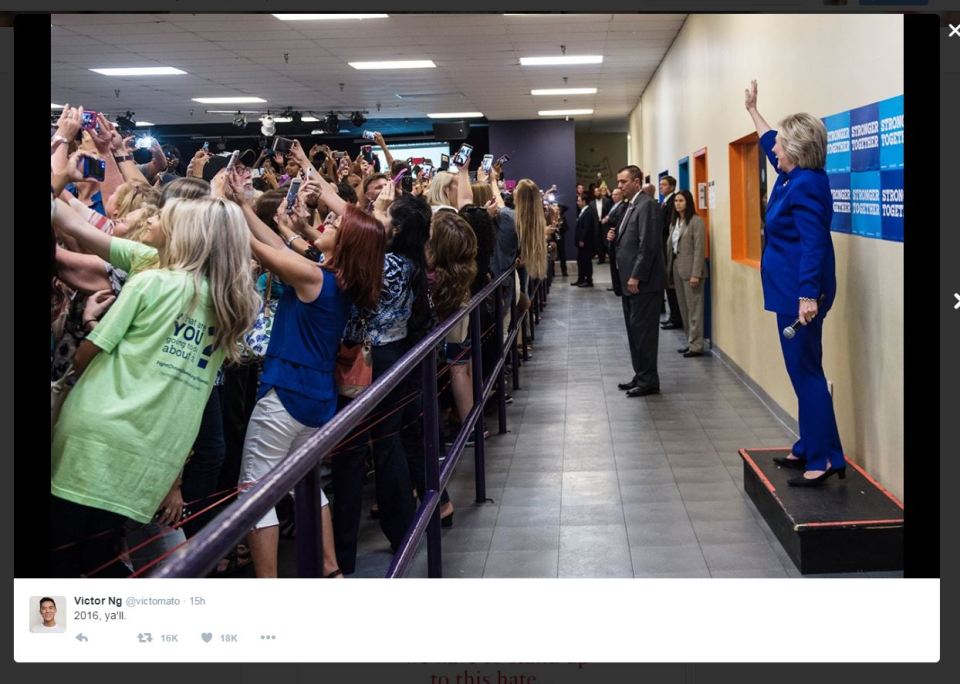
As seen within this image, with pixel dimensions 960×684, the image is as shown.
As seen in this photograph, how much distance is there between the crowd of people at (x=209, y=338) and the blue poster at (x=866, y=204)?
1.48 meters

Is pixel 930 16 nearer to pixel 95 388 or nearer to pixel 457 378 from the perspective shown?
pixel 95 388

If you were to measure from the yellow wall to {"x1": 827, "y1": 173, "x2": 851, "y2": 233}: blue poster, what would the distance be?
0.17ft

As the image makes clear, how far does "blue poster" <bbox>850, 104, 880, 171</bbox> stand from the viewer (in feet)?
10.6

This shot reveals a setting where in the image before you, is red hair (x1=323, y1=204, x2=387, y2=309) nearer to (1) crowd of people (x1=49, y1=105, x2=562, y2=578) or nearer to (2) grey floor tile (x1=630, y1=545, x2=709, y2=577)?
(1) crowd of people (x1=49, y1=105, x2=562, y2=578)

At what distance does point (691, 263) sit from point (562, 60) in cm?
418

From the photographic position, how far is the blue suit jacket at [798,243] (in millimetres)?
3139

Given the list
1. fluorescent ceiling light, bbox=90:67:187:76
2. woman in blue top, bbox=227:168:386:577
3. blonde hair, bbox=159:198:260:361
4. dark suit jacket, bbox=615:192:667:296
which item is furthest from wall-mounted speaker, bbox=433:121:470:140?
blonde hair, bbox=159:198:260:361

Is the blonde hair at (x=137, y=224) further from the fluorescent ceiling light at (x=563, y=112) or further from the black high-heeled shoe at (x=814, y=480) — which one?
the fluorescent ceiling light at (x=563, y=112)

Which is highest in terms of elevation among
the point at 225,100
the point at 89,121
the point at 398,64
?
the point at 225,100

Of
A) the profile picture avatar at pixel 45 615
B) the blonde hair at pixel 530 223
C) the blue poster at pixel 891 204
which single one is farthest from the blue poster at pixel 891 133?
the blonde hair at pixel 530 223

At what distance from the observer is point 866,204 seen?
11.2 feet

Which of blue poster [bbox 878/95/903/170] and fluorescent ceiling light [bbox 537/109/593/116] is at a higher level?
fluorescent ceiling light [bbox 537/109/593/116]

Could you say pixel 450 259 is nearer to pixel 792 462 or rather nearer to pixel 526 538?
pixel 526 538

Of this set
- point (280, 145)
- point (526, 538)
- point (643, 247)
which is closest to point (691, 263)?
point (643, 247)
